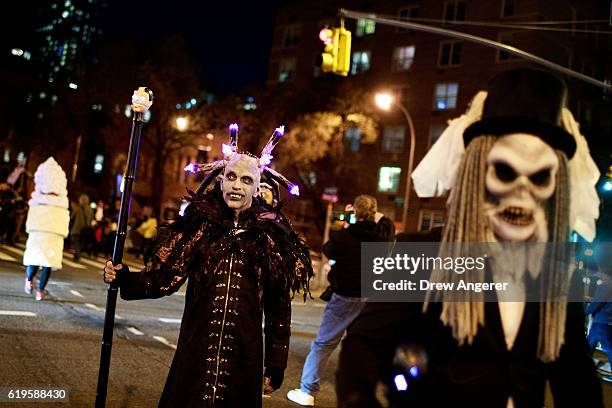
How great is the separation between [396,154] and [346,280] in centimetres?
2973

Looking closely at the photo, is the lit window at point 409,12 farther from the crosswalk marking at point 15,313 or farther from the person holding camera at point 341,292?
the person holding camera at point 341,292

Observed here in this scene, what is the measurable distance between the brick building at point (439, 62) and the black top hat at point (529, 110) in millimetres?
25119

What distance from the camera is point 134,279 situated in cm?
361

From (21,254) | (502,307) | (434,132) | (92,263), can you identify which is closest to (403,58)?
(434,132)

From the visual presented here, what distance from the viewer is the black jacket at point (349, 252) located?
5.68 m

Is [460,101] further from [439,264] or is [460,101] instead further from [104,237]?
[439,264]

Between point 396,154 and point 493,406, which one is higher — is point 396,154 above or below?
above

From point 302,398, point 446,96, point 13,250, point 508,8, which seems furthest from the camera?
point 446,96

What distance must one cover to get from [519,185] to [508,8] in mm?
32991

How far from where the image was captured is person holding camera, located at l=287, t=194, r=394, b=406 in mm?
5645

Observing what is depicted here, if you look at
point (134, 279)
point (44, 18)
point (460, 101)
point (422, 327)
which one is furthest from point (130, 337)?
point (44, 18)

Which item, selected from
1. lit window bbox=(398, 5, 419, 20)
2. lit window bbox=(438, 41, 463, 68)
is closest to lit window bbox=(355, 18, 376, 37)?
lit window bbox=(398, 5, 419, 20)

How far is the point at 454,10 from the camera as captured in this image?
1328 inches

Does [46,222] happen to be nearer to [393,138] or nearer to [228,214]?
[228,214]
